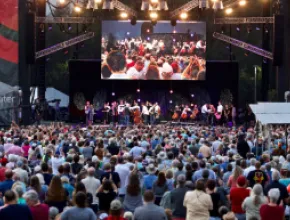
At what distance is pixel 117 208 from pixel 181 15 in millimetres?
28364

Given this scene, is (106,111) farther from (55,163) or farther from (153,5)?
(55,163)

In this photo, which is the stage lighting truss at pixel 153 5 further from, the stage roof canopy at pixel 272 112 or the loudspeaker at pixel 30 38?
the stage roof canopy at pixel 272 112

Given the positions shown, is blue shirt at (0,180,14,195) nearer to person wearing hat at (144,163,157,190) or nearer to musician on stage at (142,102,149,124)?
person wearing hat at (144,163,157,190)

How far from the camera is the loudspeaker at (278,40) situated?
113 ft

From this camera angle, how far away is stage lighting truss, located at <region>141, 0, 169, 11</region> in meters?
35.2

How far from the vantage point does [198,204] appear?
10.5 meters

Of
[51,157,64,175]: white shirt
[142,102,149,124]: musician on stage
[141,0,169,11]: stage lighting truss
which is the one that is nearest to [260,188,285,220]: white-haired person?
[51,157,64,175]: white shirt

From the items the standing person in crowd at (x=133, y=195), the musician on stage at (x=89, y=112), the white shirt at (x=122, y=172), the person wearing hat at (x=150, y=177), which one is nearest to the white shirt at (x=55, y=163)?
the white shirt at (x=122, y=172)

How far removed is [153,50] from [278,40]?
24.3 ft

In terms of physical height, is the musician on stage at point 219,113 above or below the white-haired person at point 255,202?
above

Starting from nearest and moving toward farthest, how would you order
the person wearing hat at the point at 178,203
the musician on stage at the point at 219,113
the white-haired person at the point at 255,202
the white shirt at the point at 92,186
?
1. the white-haired person at the point at 255,202
2. the person wearing hat at the point at 178,203
3. the white shirt at the point at 92,186
4. the musician on stage at the point at 219,113

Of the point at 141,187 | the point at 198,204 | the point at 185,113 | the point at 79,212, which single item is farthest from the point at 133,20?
the point at 79,212

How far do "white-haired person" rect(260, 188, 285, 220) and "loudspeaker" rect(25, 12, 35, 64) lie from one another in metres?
25.9

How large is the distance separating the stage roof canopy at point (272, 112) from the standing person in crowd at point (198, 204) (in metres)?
8.34
